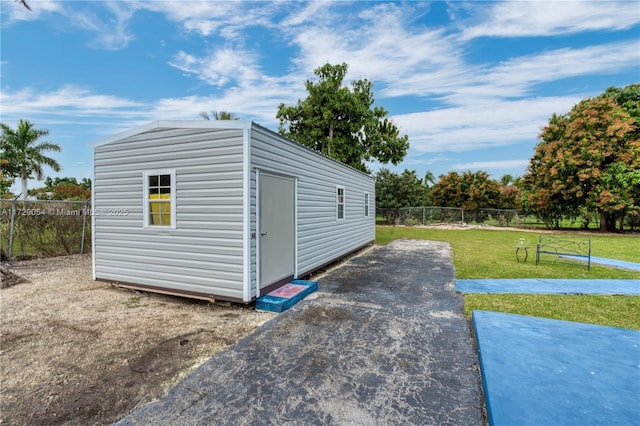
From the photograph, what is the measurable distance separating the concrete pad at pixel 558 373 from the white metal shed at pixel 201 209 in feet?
10.1

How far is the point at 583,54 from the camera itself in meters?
8.97

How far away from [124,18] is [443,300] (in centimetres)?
988

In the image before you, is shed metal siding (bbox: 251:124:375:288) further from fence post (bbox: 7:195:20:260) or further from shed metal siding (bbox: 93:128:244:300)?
fence post (bbox: 7:195:20:260)

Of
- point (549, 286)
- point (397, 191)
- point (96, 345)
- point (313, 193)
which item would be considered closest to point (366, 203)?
point (313, 193)

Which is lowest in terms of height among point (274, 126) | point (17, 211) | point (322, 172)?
point (17, 211)

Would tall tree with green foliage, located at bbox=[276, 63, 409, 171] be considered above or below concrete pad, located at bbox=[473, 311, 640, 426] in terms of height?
above

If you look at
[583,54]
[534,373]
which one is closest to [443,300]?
[534,373]

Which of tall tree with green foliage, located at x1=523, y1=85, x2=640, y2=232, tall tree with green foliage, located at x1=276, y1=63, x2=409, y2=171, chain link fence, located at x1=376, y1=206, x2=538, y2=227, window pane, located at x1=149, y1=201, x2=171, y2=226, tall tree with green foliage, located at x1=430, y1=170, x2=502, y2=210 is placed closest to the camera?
window pane, located at x1=149, y1=201, x2=171, y2=226

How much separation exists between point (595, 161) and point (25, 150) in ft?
118

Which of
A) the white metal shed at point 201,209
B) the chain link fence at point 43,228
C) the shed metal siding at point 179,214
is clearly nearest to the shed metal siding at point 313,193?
the white metal shed at point 201,209

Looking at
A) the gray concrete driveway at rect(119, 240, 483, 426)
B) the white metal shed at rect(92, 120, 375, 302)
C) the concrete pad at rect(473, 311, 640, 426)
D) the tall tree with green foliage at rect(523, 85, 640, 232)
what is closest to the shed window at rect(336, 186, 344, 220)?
the white metal shed at rect(92, 120, 375, 302)

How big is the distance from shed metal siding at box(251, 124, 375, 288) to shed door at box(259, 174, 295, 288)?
8.5 inches

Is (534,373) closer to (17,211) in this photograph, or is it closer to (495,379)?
(495,379)

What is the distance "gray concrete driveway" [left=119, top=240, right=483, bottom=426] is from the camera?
6.65 feet
